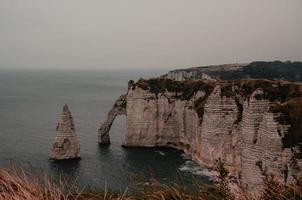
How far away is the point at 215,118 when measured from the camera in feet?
213

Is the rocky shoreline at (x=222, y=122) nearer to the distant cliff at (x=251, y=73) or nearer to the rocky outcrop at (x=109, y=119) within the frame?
the rocky outcrop at (x=109, y=119)

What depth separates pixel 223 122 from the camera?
6431cm

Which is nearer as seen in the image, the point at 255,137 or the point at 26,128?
the point at 255,137

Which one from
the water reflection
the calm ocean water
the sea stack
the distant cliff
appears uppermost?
the distant cliff

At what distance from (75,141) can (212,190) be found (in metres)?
62.2

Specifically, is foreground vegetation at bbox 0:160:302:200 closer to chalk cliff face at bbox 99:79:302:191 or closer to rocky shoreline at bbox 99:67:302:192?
chalk cliff face at bbox 99:79:302:191

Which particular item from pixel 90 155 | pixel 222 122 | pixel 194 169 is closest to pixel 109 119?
pixel 90 155

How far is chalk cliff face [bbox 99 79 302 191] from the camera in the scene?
45.9m

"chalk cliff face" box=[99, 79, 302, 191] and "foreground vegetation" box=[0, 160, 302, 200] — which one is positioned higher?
"foreground vegetation" box=[0, 160, 302, 200]

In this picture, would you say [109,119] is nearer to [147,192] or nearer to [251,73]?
[251,73]

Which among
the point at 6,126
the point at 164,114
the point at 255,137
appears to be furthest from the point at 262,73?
the point at 255,137

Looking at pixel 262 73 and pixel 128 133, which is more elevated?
pixel 262 73

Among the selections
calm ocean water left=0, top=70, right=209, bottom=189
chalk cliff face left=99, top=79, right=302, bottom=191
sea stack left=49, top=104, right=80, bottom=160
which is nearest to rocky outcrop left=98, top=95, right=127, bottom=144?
chalk cliff face left=99, top=79, right=302, bottom=191

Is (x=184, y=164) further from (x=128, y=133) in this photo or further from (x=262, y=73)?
(x=262, y=73)
